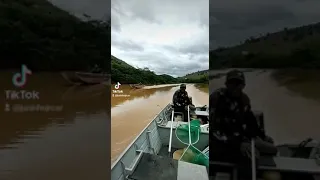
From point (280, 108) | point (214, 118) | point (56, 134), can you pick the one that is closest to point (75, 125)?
point (56, 134)

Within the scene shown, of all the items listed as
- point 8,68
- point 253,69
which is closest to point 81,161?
point 8,68

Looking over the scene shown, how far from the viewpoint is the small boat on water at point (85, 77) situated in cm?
114

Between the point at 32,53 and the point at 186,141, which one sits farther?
the point at 186,141

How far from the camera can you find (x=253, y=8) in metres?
1.06

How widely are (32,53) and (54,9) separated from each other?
219mm

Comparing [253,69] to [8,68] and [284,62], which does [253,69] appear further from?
[8,68]

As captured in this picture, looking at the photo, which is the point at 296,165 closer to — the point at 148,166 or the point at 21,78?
the point at 148,166

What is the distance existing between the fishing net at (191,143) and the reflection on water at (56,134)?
3.70ft

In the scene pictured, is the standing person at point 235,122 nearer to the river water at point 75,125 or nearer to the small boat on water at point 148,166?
the river water at point 75,125

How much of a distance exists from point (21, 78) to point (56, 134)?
284 mm

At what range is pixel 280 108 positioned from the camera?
1.06m
